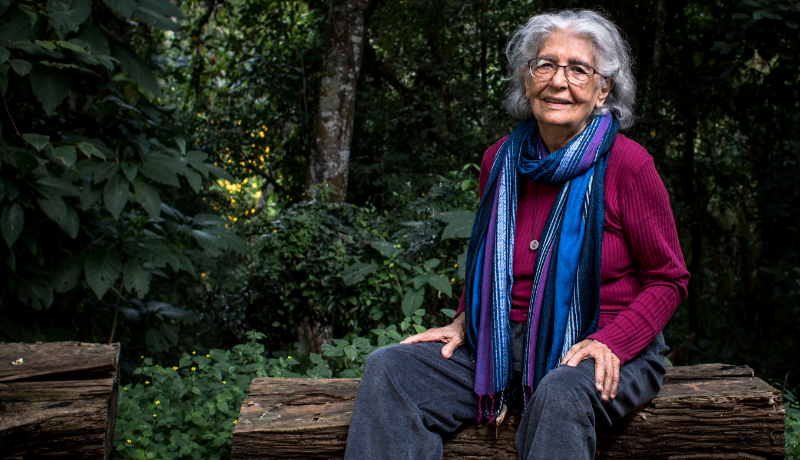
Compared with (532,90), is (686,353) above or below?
below

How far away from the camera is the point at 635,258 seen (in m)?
1.95

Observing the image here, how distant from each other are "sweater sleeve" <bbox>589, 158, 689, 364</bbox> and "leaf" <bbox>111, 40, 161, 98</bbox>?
246 centimetres

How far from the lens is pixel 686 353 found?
226 inches

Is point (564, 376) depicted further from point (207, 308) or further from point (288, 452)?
point (207, 308)

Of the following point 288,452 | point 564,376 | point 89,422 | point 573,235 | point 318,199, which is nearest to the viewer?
point 564,376

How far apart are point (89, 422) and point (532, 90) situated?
1.93 m

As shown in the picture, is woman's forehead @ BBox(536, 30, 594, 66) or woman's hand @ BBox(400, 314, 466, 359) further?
woman's hand @ BBox(400, 314, 466, 359)

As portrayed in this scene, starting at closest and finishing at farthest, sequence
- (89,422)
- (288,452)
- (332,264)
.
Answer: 1. (288,452)
2. (89,422)
3. (332,264)

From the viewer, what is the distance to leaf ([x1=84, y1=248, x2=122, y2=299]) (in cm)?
315

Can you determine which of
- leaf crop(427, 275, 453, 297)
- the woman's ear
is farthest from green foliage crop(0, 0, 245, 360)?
the woman's ear

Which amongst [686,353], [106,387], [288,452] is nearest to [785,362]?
[686,353]

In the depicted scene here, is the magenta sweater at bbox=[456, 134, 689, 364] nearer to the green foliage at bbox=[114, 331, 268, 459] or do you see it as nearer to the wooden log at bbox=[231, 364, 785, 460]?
the wooden log at bbox=[231, 364, 785, 460]

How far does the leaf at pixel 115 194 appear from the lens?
295cm

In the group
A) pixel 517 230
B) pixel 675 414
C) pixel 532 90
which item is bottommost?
pixel 675 414
